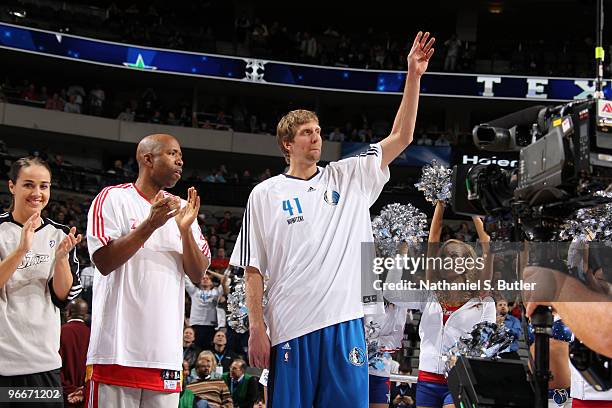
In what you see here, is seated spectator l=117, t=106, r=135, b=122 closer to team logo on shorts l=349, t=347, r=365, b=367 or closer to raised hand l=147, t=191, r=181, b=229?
raised hand l=147, t=191, r=181, b=229

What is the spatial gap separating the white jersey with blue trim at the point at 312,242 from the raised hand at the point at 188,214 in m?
0.26

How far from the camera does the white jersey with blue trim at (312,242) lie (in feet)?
11.5

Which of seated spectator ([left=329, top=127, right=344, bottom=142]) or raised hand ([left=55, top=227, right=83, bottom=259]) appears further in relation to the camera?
seated spectator ([left=329, top=127, right=344, bottom=142])

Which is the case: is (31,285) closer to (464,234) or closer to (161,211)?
(161,211)

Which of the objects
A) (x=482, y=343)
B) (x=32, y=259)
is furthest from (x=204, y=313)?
(x=32, y=259)

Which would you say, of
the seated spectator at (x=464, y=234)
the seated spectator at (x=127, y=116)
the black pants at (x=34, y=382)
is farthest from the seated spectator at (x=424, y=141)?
the black pants at (x=34, y=382)

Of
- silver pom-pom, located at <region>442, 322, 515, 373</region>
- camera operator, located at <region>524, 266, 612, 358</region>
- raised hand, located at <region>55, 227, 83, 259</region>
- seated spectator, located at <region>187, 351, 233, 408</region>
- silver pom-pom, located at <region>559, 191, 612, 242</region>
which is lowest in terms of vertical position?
seated spectator, located at <region>187, 351, 233, 408</region>

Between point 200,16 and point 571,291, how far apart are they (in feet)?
76.1

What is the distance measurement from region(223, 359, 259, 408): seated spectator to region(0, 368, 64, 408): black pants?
4369 mm

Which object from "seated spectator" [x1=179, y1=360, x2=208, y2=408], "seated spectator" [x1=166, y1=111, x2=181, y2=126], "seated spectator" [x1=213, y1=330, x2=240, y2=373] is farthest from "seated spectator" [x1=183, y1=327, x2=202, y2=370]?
"seated spectator" [x1=166, y1=111, x2=181, y2=126]

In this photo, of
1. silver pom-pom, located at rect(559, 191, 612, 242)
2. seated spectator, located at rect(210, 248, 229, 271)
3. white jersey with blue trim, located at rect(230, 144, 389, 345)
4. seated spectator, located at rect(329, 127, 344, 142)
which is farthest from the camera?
seated spectator, located at rect(329, 127, 344, 142)

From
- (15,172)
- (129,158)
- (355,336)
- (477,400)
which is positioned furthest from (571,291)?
(129,158)

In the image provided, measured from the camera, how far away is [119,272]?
12.1ft

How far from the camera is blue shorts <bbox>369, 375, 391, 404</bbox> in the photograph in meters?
5.64
